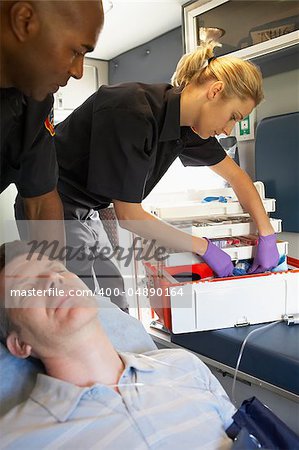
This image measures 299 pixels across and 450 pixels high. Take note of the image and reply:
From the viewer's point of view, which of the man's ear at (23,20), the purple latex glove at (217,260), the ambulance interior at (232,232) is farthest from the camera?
the purple latex glove at (217,260)

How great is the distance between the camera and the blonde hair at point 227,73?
1.30 m

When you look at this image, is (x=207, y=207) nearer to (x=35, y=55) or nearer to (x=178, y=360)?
(x=178, y=360)

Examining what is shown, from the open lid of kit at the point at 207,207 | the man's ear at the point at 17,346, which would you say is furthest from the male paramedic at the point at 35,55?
the open lid of kit at the point at 207,207

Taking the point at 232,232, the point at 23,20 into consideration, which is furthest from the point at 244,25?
the point at 23,20

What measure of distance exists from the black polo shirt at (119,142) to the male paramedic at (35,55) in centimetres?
23

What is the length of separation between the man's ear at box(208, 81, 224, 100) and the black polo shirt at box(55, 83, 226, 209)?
120 millimetres

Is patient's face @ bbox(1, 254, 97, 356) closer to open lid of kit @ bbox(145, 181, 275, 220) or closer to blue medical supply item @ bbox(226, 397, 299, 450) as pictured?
blue medical supply item @ bbox(226, 397, 299, 450)

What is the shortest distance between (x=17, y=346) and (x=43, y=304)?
0.12 metres

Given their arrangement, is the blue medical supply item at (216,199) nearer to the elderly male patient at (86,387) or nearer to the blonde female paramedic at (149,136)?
the blonde female paramedic at (149,136)

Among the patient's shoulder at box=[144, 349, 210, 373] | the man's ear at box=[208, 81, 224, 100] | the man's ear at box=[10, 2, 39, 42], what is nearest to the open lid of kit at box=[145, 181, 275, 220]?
the man's ear at box=[208, 81, 224, 100]

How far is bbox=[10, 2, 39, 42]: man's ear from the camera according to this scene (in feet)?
2.50

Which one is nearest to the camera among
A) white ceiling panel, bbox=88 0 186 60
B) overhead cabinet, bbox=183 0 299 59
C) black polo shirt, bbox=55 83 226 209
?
black polo shirt, bbox=55 83 226 209

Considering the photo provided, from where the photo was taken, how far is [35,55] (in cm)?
82

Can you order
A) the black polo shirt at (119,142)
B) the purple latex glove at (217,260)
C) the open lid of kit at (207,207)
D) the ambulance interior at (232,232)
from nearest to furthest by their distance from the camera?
the ambulance interior at (232,232), the black polo shirt at (119,142), the purple latex glove at (217,260), the open lid of kit at (207,207)
